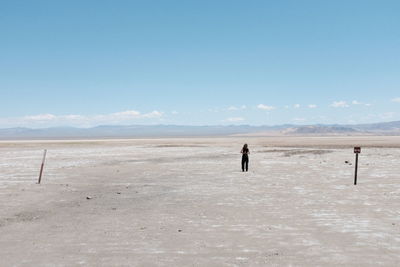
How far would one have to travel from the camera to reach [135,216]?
12570 millimetres

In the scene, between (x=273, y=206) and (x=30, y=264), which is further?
(x=273, y=206)

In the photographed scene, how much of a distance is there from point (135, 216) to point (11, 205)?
196 inches

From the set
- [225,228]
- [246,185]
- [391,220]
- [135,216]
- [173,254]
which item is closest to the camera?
[173,254]

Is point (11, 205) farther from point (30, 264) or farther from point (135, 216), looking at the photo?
point (30, 264)

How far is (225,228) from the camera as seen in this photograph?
10.7m

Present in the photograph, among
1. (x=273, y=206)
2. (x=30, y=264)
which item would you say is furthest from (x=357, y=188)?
(x=30, y=264)

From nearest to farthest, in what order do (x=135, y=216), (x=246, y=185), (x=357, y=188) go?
(x=135, y=216) → (x=357, y=188) → (x=246, y=185)

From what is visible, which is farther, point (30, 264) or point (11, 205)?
point (11, 205)

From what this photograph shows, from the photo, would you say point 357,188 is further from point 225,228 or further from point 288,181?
point 225,228

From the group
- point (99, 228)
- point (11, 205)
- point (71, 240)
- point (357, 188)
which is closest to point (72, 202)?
point (11, 205)

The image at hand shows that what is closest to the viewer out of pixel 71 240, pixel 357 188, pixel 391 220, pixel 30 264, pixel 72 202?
pixel 30 264

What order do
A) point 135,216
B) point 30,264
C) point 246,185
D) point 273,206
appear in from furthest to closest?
Answer: 1. point 246,185
2. point 273,206
3. point 135,216
4. point 30,264

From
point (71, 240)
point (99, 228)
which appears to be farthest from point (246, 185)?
point (71, 240)

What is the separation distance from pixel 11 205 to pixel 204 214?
22.5 feet
